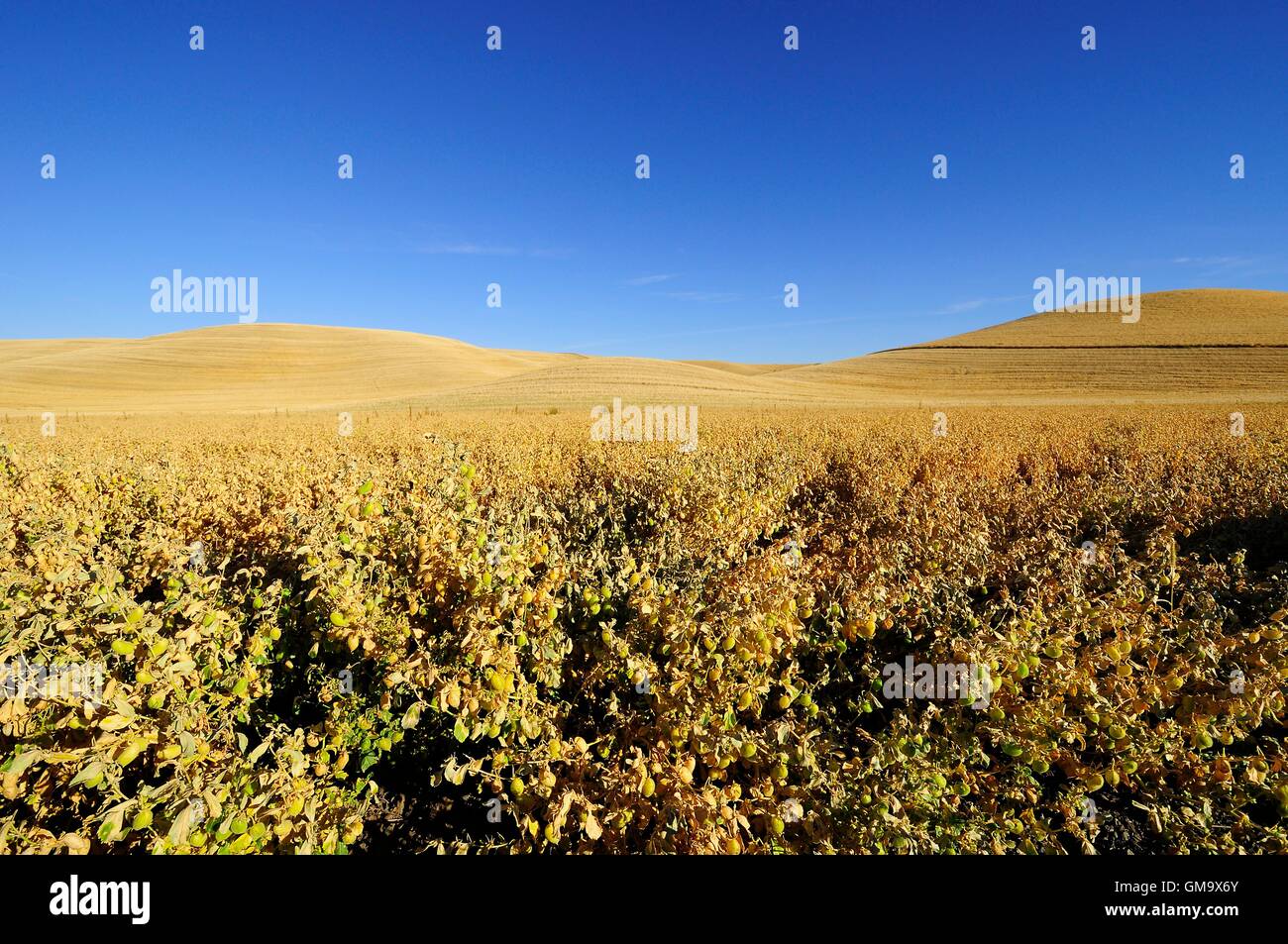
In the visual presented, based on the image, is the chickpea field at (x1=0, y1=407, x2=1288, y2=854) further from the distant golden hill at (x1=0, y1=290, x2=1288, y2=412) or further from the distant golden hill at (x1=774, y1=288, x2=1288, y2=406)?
the distant golden hill at (x1=774, y1=288, x2=1288, y2=406)

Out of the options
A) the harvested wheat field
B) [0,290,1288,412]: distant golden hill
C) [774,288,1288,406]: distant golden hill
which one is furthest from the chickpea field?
[774,288,1288,406]: distant golden hill

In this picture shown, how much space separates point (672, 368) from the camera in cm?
5591

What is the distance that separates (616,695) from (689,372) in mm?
52354

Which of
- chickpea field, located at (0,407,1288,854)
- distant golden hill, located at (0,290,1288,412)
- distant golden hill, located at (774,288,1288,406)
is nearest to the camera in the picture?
chickpea field, located at (0,407,1288,854)

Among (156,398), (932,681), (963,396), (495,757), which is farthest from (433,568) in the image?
(156,398)

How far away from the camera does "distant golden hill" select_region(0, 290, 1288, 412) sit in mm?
40719

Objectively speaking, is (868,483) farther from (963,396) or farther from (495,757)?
(963,396)

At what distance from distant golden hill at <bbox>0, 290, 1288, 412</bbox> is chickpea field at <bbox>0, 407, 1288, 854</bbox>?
30.3 meters

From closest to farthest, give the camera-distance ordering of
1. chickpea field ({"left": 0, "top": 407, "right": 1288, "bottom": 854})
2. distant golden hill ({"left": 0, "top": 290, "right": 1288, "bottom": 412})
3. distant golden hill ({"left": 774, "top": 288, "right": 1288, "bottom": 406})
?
chickpea field ({"left": 0, "top": 407, "right": 1288, "bottom": 854}) < distant golden hill ({"left": 0, "top": 290, "right": 1288, "bottom": 412}) < distant golden hill ({"left": 774, "top": 288, "right": 1288, "bottom": 406})

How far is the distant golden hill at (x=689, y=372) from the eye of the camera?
40.7m

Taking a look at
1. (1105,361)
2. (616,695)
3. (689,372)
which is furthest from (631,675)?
(1105,361)

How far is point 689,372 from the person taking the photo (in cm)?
5381
